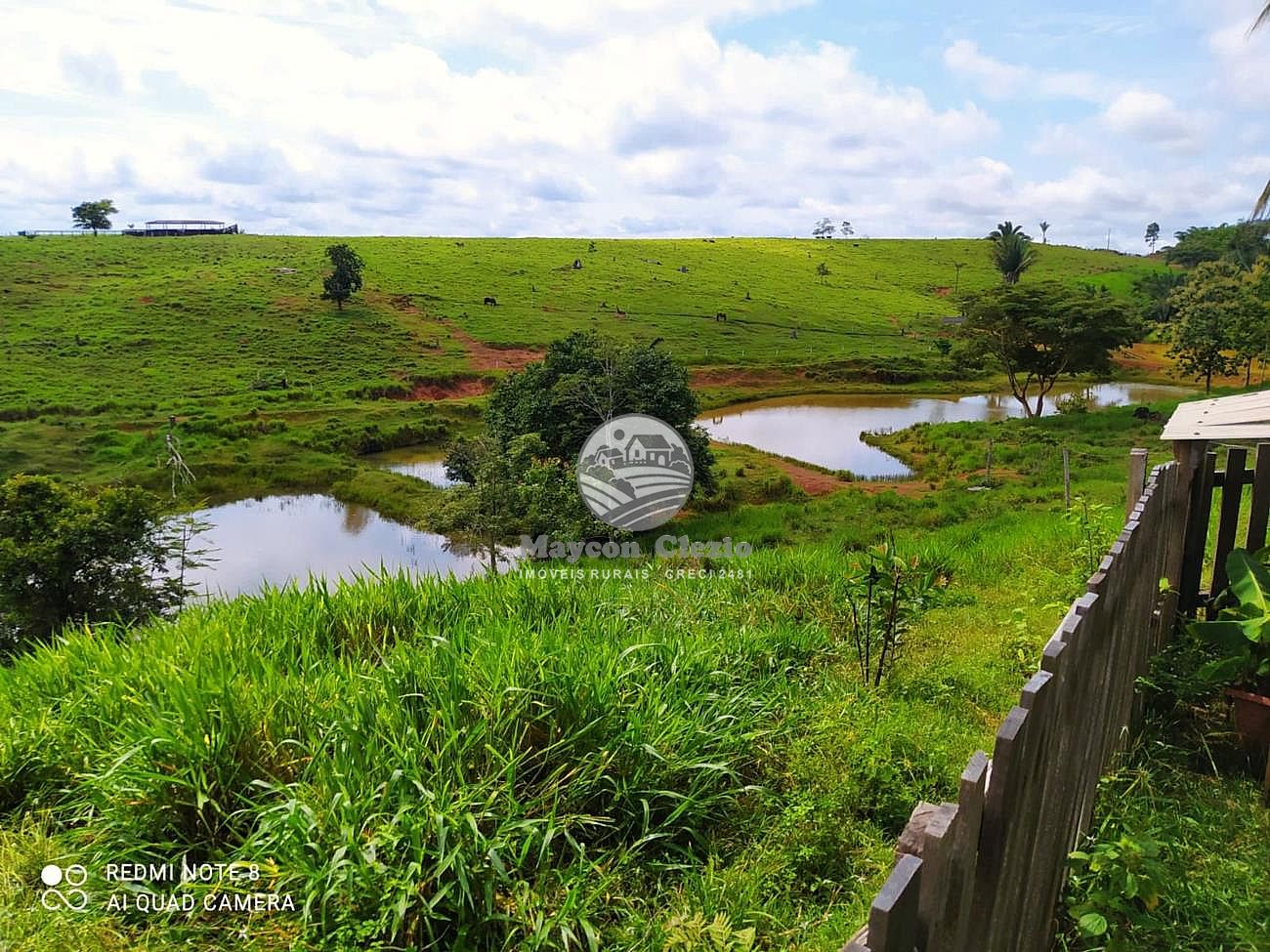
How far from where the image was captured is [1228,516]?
344 centimetres

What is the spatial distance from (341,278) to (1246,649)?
169 feet

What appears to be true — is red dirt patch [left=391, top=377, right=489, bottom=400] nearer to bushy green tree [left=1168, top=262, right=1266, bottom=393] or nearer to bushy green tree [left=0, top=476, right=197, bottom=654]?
bushy green tree [left=0, top=476, right=197, bottom=654]

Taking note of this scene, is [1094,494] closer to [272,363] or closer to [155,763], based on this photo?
Result: [155,763]

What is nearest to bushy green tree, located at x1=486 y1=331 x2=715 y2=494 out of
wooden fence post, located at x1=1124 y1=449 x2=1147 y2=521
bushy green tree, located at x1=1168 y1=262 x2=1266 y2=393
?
wooden fence post, located at x1=1124 y1=449 x2=1147 y2=521

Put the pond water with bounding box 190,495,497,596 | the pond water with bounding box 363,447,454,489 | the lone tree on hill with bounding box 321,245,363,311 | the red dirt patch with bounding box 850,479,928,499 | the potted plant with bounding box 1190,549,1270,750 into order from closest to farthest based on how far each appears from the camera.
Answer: the potted plant with bounding box 1190,549,1270,750, the pond water with bounding box 190,495,497,596, the red dirt patch with bounding box 850,479,928,499, the pond water with bounding box 363,447,454,489, the lone tree on hill with bounding box 321,245,363,311

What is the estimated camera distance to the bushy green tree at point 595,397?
52.3 feet

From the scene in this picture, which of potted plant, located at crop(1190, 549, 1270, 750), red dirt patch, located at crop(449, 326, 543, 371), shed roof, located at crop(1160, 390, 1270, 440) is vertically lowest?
potted plant, located at crop(1190, 549, 1270, 750)

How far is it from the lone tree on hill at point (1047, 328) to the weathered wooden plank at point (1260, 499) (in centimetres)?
2494

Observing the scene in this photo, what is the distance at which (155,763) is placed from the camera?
7.91ft

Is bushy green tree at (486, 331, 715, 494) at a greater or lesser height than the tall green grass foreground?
greater

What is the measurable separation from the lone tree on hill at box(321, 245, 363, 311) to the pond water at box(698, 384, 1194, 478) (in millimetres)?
27961

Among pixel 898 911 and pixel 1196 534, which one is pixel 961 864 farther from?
pixel 1196 534

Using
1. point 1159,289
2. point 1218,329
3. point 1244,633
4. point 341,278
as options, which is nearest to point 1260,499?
point 1244,633

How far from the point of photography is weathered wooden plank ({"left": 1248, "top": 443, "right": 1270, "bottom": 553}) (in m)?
3.34
